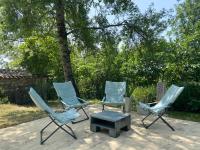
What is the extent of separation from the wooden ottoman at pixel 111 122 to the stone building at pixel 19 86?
665 cm

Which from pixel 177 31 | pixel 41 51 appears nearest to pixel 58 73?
pixel 41 51

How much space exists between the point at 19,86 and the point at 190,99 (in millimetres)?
7306

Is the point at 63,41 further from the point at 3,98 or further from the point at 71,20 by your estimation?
the point at 3,98

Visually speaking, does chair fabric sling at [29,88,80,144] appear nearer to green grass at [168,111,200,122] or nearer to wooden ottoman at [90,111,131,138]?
wooden ottoman at [90,111,131,138]

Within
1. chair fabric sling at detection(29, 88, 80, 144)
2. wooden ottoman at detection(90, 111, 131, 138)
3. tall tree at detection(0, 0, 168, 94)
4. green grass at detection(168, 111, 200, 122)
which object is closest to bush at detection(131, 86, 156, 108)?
green grass at detection(168, 111, 200, 122)

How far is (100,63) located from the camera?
14.0 m

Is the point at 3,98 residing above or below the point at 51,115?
below

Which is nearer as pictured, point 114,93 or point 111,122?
point 111,122

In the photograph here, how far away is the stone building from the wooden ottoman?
6.65 meters

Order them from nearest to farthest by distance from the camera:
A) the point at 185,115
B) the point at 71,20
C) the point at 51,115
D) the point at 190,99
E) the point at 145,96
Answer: the point at 51,115, the point at 185,115, the point at 190,99, the point at 145,96, the point at 71,20

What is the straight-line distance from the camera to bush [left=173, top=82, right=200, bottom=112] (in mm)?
9297

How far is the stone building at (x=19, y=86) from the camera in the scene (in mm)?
12570

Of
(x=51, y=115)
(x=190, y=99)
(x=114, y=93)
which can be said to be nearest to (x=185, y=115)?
(x=190, y=99)

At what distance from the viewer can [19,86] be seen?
13008 millimetres
